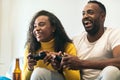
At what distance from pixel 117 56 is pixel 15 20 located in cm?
156

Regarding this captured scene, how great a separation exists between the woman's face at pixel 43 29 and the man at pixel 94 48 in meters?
0.21

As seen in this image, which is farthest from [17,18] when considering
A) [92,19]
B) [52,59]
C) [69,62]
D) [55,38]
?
[69,62]

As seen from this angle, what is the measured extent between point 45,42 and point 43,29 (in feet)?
0.32

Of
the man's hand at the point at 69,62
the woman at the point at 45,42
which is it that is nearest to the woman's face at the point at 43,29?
the woman at the point at 45,42

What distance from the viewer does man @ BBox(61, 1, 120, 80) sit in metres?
1.57

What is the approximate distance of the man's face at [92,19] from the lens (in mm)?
1858

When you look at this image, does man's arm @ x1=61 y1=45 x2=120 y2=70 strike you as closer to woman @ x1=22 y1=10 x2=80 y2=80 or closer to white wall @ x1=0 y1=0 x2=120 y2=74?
woman @ x1=22 y1=10 x2=80 y2=80

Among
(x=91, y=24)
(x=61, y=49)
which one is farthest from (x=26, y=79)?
(x=91, y=24)

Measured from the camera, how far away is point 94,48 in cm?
179

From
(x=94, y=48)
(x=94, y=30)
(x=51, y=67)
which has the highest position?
(x=94, y=30)

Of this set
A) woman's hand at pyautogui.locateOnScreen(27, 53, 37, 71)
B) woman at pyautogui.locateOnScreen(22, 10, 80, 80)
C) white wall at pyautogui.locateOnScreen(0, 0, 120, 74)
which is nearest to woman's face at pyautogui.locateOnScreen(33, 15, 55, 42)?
woman at pyautogui.locateOnScreen(22, 10, 80, 80)

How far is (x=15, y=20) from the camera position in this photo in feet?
9.66

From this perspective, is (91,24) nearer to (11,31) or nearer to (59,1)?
(59,1)

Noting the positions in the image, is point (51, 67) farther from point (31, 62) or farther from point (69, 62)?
point (69, 62)
